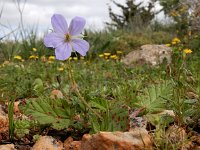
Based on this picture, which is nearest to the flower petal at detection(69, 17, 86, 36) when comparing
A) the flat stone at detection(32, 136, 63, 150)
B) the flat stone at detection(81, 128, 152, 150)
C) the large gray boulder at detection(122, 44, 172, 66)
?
the flat stone at detection(81, 128, 152, 150)

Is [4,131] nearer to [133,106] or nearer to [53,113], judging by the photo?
[53,113]

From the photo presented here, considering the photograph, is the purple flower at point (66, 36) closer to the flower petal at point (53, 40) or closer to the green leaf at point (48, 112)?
the flower petal at point (53, 40)

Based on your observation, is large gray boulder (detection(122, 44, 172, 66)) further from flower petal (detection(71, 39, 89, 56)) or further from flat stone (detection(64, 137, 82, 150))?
flower petal (detection(71, 39, 89, 56))

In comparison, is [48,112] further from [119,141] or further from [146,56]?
[146,56]

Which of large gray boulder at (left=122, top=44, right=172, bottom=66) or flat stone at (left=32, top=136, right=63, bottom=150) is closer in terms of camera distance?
flat stone at (left=32, top=136, right=63, bottom=150)

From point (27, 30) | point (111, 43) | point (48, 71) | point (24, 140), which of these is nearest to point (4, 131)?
point (24, 140)

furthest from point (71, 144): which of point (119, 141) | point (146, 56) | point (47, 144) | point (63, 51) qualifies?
point (146, 56)
